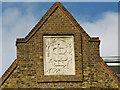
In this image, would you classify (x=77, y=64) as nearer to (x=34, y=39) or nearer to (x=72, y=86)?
(x=72, y=86)

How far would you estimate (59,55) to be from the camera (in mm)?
15516

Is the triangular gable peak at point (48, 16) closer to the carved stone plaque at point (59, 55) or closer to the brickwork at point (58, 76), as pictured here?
the brickwork at point (58, 76)

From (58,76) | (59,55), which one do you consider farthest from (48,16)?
(58,76)

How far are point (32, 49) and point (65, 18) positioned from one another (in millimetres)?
2579

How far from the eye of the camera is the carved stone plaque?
50.4ft

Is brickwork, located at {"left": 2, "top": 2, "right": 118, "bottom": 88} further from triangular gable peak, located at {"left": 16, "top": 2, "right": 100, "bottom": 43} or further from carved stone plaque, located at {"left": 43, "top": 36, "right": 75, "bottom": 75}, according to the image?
carved stone plaque, located at {"left": 43, "top": 36, "right": 75, "bottom": 75}

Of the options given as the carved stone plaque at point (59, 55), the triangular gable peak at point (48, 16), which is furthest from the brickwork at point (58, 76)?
Result: the carved stone plaque at point (59, 55)

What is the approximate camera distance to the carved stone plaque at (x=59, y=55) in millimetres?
15367

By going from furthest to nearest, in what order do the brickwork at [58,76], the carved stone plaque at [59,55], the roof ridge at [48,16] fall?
the roof ridge at [48,16] → the carved stone plaque at [59,55] → the brickwork at [58,76]

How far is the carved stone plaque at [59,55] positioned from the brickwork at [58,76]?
8.7 inches

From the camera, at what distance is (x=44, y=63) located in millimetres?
15383

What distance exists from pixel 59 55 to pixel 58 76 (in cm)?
116

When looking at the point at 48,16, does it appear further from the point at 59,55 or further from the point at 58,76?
the point at 58,76

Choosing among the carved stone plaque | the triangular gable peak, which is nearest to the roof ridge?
the triangular gable peak
